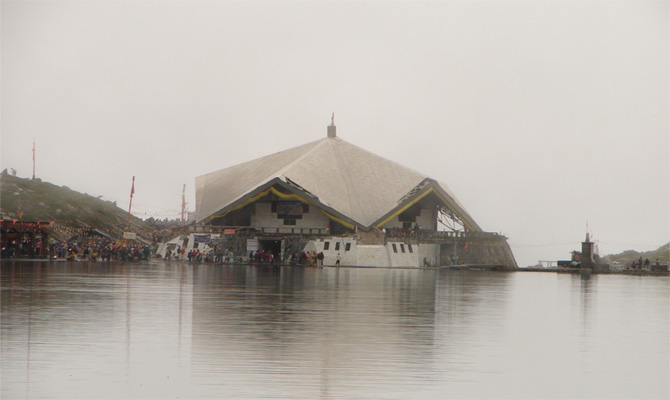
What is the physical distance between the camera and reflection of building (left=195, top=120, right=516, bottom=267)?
194ft

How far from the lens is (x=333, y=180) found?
67.8 meters

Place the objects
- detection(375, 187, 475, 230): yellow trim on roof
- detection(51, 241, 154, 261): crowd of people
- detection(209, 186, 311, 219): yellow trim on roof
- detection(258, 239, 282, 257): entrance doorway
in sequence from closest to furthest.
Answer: detection(51, 241, 154, 261): crowd of people < detection(258, 239, 282, 257): entrance doorway < detection(209, 186, 311, 219): yellow trim on roof < detection(375, 187, 475, 230): yellow trim on roof

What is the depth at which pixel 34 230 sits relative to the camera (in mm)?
53344

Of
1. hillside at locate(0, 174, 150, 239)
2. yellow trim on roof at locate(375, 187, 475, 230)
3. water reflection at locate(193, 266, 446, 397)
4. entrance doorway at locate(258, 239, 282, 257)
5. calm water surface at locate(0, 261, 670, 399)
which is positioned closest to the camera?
calm water surface at locate(0, 261, 670, 399)

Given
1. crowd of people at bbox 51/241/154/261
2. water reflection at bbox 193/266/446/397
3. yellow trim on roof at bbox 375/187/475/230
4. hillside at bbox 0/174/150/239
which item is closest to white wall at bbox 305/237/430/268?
yellow trim on roof at bbox 375/187/475/230

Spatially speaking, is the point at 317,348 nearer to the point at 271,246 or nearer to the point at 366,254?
the point at 366,254

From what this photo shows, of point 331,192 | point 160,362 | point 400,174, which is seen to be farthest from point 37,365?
point 400,174

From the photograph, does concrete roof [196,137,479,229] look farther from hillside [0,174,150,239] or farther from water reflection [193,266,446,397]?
water reflection [193,266,446,397]

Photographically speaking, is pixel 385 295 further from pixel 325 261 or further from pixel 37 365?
pixel 325 261

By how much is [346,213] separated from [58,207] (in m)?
40.8

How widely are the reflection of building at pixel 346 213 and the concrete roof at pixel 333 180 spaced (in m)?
0.09

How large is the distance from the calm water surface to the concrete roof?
41415 millimetres

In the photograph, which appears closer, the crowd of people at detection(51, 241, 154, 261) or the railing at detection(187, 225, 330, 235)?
the crowd of people at detection(51, 241, 154, 261)

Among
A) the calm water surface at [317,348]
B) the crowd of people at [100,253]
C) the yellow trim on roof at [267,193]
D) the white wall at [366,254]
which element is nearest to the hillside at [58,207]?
the yellow trim on roof at [267,193]
